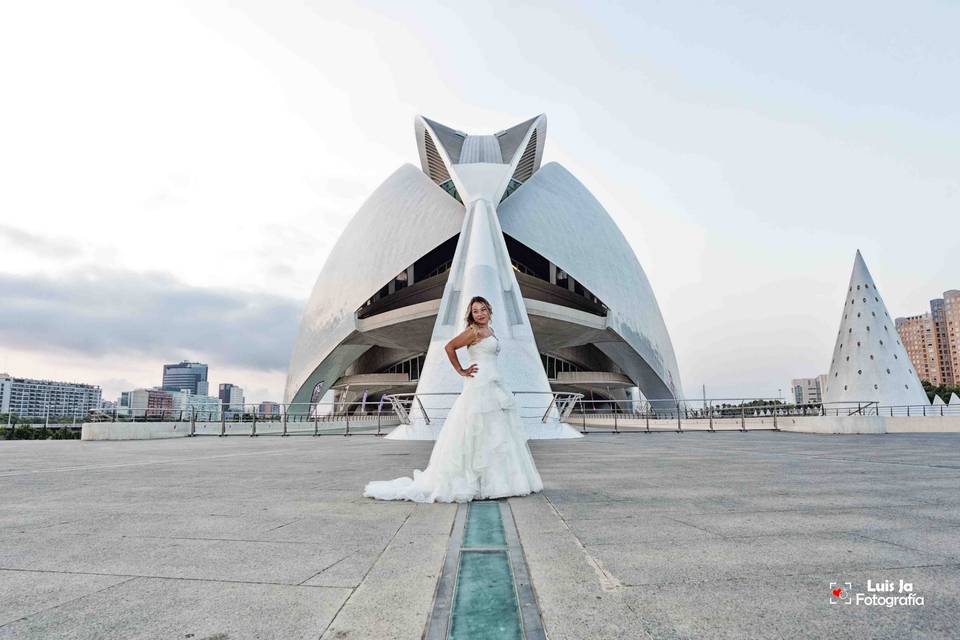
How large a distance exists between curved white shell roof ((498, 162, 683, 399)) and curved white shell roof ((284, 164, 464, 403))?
3844mm

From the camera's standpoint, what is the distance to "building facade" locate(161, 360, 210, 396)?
188 metres

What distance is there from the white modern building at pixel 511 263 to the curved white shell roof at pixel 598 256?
8 centimetres

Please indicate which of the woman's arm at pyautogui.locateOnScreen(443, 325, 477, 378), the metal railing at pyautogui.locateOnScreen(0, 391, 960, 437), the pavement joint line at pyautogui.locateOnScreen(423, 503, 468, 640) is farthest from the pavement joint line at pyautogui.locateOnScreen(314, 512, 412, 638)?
the metal railing at pyautogui.locateOnScreen(0, 391, 960, 437)

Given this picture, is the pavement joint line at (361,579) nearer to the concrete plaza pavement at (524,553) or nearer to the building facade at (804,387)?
the concrete plaza pavement at (524,553)

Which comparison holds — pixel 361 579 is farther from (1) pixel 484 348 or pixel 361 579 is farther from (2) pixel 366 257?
(2) pixel 366 257

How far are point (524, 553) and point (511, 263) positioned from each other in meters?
22.5

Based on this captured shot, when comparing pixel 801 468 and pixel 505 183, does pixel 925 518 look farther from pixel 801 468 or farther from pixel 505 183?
pixel 505 183

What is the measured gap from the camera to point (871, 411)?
72.2ft

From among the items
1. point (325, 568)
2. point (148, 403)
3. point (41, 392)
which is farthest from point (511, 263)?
point (41, 392)

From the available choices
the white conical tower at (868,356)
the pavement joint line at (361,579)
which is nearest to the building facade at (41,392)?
the white conical tower at (868,356)

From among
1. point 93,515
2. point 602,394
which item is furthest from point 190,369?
point 93,515

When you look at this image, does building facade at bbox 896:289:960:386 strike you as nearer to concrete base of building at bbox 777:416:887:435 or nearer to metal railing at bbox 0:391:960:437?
metal railing at bbox 0:391:960:437

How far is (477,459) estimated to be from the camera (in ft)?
12.3

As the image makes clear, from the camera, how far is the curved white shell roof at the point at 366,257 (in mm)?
27531
